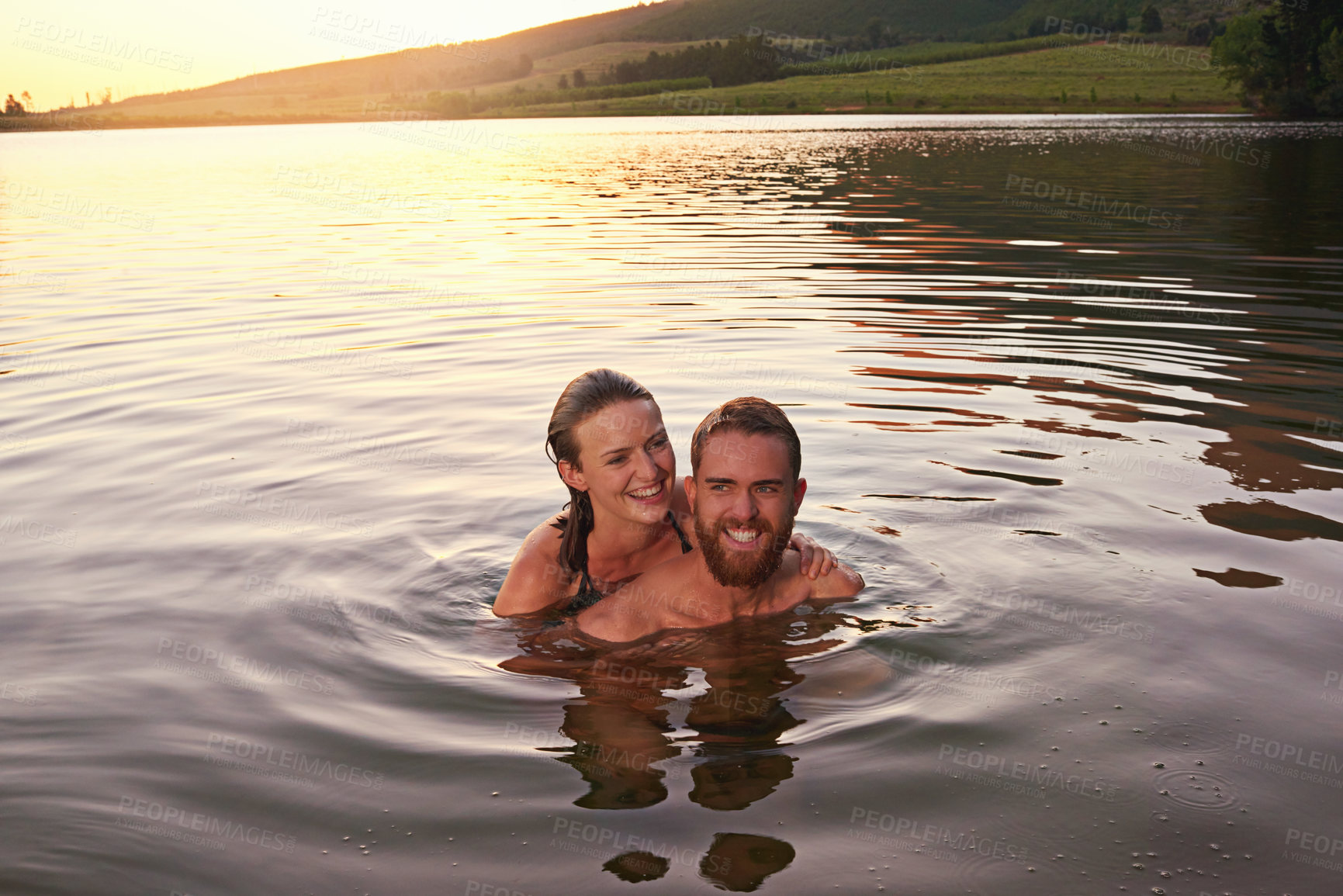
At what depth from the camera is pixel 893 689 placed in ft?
16.3

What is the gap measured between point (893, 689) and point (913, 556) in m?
1.72

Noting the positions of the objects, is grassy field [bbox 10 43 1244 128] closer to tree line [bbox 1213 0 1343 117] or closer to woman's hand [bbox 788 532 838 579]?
tree line [bbox 1213 0 1343 117]

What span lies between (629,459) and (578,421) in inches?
13.9

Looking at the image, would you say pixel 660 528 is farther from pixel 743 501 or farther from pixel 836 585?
pixel 743 501

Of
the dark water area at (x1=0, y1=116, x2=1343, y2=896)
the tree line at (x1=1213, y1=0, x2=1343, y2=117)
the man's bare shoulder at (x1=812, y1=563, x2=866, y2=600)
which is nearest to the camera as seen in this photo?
the dark water area at (x1=0, y1=116, x2=1343, y2=896)


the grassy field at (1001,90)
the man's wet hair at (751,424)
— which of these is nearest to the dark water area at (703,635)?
the man's wet hair at (751,424)

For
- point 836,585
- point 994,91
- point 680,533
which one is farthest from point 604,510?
point 994,91

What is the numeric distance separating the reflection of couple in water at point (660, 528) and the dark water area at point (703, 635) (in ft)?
0.71

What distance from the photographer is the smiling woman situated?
18.3ft

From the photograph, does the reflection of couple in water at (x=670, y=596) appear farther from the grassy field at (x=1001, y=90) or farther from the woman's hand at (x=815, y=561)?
the grassy field at (x=1001, y=90)

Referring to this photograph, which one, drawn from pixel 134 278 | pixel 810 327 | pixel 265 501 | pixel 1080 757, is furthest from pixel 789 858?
pixel 134 278

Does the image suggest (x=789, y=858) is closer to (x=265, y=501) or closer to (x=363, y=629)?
(x=363, y=629)

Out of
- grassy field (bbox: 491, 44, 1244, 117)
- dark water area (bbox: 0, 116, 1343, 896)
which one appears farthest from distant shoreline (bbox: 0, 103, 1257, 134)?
dark water area (bbox: 0, 116, 1343, 896)

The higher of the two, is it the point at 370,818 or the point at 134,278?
the point at 134,278
